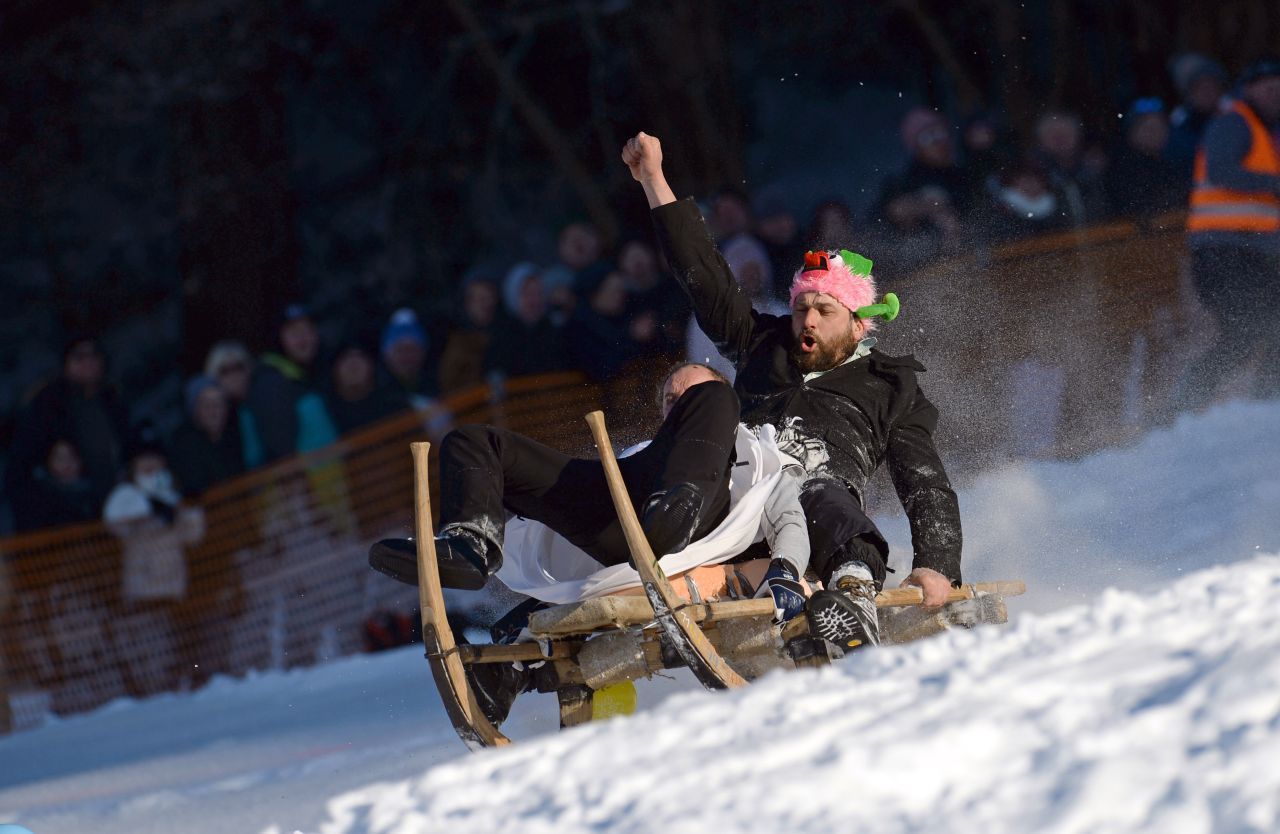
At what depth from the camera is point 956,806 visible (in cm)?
211

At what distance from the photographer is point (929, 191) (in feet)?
23.5

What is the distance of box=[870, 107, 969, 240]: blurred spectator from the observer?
23.2 ft

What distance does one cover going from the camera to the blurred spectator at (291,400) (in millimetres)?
7945

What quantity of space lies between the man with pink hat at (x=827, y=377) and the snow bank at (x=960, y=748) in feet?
4.47

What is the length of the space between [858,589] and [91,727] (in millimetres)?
5162

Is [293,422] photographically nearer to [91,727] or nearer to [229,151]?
[91,727]

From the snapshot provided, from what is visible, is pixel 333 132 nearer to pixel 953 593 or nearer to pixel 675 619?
pixel 953 593

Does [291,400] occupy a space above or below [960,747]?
above

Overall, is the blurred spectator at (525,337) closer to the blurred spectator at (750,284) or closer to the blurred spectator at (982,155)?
the blurred spectator at (750,284)

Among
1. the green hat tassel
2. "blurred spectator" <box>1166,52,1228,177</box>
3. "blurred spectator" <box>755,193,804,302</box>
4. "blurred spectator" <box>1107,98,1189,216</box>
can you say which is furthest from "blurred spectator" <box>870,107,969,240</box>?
the green hat tassel

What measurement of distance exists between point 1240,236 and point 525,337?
3325 millimetres

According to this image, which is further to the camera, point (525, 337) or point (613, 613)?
point (525, 337)

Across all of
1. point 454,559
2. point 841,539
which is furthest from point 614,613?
point 841,539

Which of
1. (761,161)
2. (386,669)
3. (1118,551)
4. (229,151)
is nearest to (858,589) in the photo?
(1118,551)
